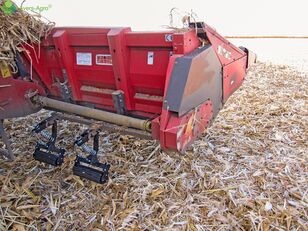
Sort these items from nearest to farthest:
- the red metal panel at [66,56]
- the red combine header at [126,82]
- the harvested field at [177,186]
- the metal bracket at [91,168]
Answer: the red combine header at [126,82] < the harvested field at [177,186] < the metal bracket at [91,168] < the red metal panel at [66,56]

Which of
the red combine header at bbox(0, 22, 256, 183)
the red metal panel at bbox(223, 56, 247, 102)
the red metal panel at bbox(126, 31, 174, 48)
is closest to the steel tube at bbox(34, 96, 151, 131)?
the red combine header at bbox(0, 22, 256, 183)

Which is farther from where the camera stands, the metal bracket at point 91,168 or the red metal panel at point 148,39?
the metal bracket at point 91,168

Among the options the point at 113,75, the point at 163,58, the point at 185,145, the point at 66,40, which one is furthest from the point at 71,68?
the point at 185,145

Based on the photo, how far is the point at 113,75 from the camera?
2461 millimetres

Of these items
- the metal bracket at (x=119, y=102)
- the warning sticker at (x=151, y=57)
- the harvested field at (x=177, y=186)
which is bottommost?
the harvested field at (x=177, y=186)

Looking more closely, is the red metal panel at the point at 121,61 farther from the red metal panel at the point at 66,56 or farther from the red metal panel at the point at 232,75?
the red metal panel at the point at 232,75

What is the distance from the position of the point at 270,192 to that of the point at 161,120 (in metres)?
1.00

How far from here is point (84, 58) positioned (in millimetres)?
2512

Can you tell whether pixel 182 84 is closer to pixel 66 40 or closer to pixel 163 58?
pixel 163 58

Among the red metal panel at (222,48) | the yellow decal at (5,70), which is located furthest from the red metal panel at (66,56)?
the red metal panel at (222,48)

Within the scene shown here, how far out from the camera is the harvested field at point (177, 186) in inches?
84.6

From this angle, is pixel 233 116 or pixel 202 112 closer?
pixel 202 112

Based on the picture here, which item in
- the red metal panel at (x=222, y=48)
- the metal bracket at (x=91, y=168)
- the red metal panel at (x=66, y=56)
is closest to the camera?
the red metal panel at (x=222, y=48)

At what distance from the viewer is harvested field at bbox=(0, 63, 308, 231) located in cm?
215
